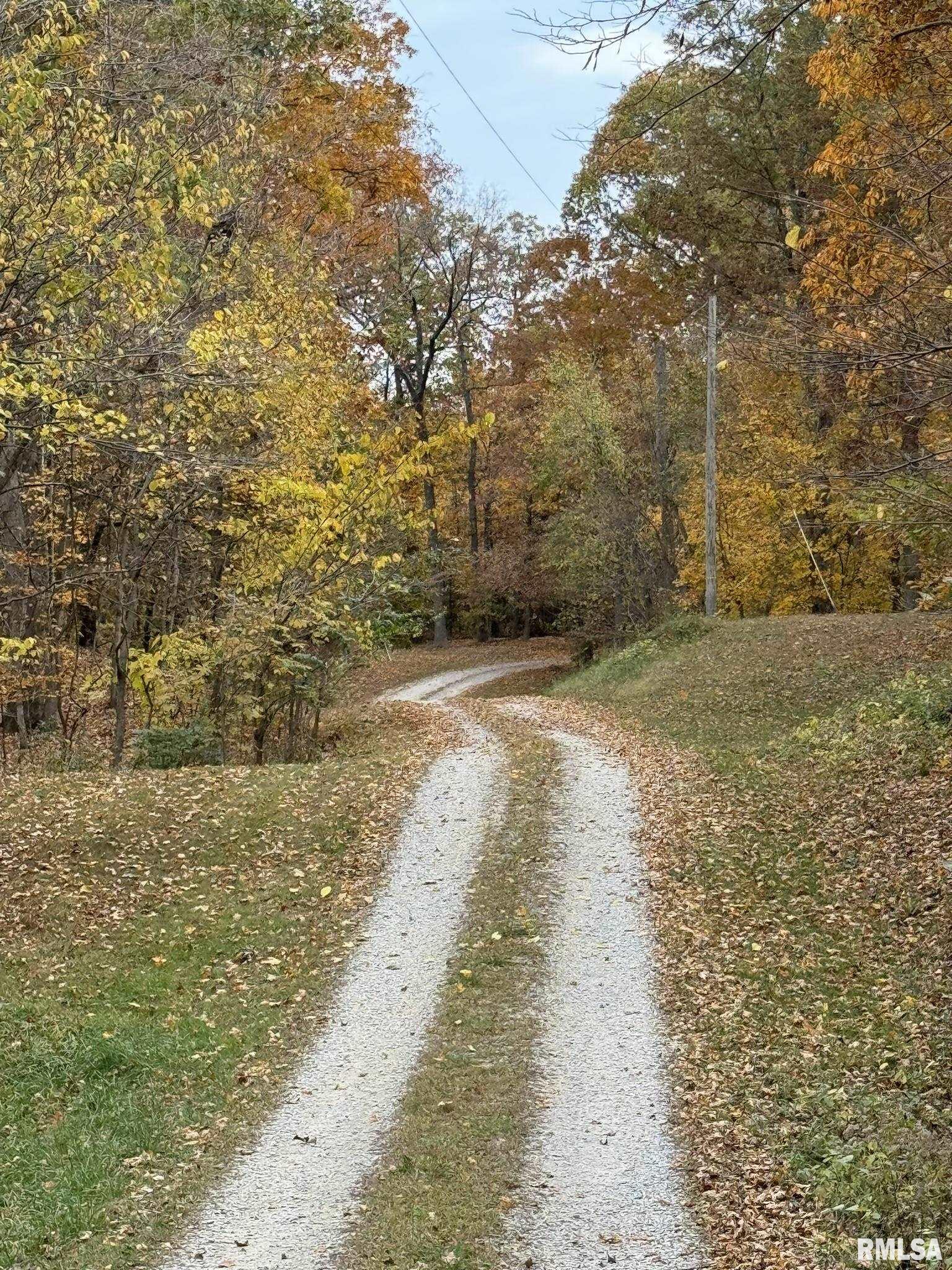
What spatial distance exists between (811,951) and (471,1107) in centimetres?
374

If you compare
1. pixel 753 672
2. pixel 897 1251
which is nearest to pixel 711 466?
pixel 753 672

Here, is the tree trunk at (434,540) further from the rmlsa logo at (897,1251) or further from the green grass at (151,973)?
the rmlsa logo at (897,1251)

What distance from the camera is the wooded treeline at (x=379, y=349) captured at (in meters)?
9.12

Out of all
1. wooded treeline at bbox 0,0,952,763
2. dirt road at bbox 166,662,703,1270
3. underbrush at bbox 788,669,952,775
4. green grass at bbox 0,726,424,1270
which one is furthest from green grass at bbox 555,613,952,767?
green grass at bbox 0,726,424,1270

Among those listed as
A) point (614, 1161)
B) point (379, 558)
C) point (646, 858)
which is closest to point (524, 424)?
point (379, 558)

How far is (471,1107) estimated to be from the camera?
7344mm

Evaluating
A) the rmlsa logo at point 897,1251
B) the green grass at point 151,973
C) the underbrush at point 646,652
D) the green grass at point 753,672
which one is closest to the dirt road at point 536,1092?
the green grass at point 151,973

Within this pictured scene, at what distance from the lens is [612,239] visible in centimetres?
3541

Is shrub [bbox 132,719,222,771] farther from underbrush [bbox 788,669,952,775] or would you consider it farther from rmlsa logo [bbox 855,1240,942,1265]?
rmlsa logo [bbox 855,1240,942,1265]

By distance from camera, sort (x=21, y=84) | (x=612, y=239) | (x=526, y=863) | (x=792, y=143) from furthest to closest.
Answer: (x=612, y=239) → (x=792, y=143) → (x=526, y=863) → (x=21, y=84)

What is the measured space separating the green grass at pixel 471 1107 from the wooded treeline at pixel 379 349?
490 cm

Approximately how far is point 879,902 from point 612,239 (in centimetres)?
2974

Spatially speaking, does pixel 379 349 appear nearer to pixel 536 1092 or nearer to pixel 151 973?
pixel 151 973

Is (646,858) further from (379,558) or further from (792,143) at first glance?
(792,143)
